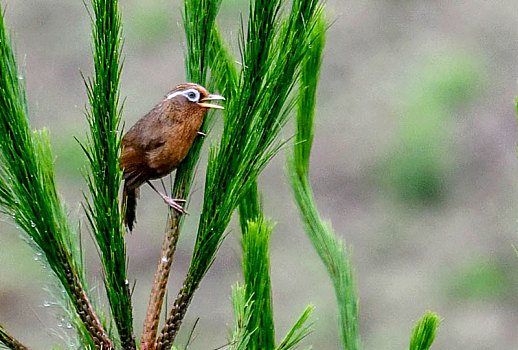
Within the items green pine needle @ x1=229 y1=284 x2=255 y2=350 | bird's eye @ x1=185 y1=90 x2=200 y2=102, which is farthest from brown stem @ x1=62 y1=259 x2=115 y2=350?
bird's eye @ x1=185 y1=90 x2=200 y2=102

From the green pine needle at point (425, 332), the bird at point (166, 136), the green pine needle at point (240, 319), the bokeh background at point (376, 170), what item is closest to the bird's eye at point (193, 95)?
the bird at point (166, 136)

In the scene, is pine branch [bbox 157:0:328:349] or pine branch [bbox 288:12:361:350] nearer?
pine branch [bbox 157:0:328:349]

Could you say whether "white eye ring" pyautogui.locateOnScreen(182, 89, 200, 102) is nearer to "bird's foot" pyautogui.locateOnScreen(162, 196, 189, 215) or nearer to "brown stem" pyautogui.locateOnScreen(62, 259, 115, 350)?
"bird's foot" pyautogui.locateOnScreen(162, 196, 189, 215)

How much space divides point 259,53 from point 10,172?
22 cm

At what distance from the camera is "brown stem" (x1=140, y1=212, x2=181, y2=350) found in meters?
0.78

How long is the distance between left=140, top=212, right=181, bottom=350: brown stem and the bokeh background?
2.28 metres

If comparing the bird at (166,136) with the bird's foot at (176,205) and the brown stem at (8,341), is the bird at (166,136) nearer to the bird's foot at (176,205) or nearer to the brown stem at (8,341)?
the bird's foot at (176,205)

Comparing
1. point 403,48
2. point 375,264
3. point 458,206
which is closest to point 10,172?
point 375,264

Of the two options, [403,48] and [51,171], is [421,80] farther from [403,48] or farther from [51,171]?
[51,171]

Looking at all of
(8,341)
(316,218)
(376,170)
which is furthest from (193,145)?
(376,170)

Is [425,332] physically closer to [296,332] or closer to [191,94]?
[296,332]

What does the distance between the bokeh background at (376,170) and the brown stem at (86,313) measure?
2343mm

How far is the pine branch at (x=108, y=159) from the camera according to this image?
672 millimetres

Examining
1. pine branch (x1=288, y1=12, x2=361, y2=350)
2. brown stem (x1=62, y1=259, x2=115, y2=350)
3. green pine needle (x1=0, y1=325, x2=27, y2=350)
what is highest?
pine branch (x1=288, y1=12, x2=361, y2=350)
